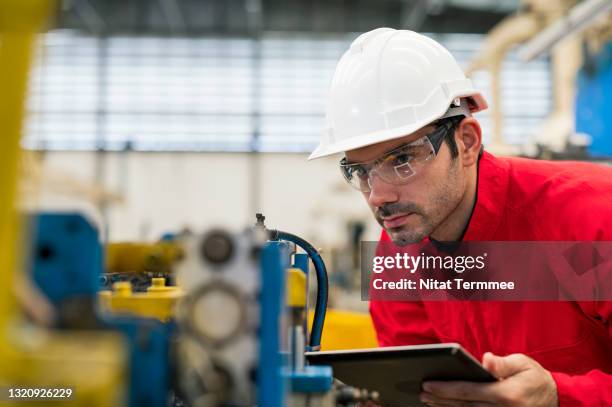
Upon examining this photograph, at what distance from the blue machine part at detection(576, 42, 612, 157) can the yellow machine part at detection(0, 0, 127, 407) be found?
3.34 meters

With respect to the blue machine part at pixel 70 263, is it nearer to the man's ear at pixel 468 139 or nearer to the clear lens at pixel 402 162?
the clear lens at pixel 402 162

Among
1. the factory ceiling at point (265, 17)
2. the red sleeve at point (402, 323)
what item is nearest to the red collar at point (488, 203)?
the red sleeve at point (402, 323)

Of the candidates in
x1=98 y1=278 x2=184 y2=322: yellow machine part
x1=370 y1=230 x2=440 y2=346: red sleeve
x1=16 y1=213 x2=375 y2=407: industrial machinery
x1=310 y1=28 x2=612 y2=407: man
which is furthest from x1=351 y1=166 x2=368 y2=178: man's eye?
x1=16 y1=213 x2=375 y2=407: industrial machinery

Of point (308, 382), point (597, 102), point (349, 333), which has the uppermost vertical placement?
point (597, 102)

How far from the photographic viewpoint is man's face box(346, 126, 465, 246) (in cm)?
114

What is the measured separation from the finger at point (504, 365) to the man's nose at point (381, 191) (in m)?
0.36

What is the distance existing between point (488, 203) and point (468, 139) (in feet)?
0.45

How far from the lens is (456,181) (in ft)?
3.91

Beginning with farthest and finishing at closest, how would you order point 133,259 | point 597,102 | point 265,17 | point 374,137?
point 265,17
point 597,102
point 374,137
point 133,259

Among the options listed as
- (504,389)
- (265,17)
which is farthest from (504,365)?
(265,17)

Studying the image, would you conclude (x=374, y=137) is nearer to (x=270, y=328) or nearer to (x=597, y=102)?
(x=270, y=328)

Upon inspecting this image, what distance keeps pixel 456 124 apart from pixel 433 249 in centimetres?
29

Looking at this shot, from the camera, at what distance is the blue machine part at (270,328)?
520 mm

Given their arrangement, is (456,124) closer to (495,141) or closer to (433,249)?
(433,249)
